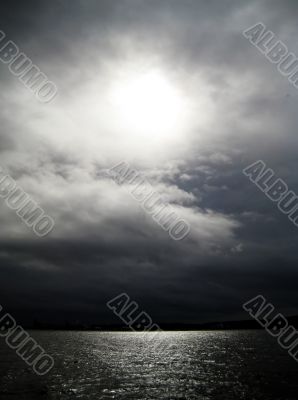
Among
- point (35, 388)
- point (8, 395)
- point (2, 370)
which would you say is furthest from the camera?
point (2, 370)

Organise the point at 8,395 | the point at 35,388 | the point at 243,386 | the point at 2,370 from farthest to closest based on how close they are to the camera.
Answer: the point at 2,370
the point at 243,386
the point at 35,388
the point at 8,395

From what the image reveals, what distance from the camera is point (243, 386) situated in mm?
69750

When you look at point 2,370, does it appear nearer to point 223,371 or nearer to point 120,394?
point 120,394

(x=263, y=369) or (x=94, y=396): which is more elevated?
(x=263, y=369)

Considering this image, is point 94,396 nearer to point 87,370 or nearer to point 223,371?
point 87,370

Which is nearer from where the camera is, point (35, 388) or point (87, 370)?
point (35, 388)

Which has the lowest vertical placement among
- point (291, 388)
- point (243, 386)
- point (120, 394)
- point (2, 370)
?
point (2, 370)

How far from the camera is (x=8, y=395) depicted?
193ft

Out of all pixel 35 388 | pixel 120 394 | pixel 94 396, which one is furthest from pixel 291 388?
pixel 35 388

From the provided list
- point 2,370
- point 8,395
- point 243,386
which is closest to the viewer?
point 8,395

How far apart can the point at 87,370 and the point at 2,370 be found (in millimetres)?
20515

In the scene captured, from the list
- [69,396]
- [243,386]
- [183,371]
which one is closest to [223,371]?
[183,371]

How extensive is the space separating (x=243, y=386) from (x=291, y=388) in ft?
27.7

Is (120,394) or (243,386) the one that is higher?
(243,386)
